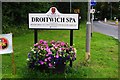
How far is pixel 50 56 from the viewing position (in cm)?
709

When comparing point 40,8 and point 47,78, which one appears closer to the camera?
point 47,78

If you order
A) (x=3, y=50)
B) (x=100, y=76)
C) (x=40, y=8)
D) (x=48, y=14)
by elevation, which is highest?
(x=40, y=8)

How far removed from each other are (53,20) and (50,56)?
1282mm

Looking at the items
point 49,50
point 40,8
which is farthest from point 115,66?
point 40,8

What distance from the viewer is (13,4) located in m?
25.5

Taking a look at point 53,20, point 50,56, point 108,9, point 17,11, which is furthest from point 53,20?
point 108,9

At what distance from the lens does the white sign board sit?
7.92 meters

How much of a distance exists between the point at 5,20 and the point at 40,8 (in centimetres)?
686

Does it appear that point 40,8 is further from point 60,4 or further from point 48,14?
point 60,4

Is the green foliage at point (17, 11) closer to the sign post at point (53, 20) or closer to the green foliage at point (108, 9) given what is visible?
the sign post at point (53, 20)

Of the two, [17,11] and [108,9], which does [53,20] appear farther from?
[108,9]

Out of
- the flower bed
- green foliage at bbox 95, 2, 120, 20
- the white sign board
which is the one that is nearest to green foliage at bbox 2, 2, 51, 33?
the white sign board

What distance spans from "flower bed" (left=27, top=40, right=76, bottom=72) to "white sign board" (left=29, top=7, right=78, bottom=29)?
750 mm

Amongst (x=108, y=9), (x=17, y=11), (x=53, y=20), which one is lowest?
(x=53, y=20)
